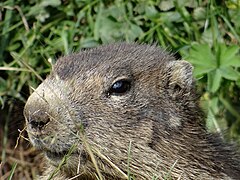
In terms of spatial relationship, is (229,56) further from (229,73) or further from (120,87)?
(120,87)

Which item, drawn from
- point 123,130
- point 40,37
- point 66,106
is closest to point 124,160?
point 123,130

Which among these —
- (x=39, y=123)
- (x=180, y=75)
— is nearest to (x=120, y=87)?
(x=180, y=75)

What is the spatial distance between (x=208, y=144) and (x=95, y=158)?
0.80 meters

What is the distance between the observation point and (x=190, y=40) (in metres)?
5.86

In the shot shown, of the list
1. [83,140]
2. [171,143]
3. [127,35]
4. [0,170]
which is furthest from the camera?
[0,170]

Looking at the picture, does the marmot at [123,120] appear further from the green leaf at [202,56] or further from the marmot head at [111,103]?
the green leaf at [202,56]

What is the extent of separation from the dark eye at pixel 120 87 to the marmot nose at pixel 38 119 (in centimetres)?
46

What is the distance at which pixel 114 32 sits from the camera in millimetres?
5797

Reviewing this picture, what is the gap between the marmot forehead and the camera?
173 inches

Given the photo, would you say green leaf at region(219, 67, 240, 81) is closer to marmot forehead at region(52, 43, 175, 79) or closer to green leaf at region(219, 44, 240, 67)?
green leaf at region(219, 44, 240, 67)

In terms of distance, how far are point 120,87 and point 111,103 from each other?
123 millimetres

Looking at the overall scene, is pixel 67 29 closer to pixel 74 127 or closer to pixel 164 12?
pixel 164 12

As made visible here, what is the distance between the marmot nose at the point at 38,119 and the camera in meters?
3.98

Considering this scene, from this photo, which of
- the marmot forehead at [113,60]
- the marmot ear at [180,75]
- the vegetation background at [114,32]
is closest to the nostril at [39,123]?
the marmot forehead at [113,60]
